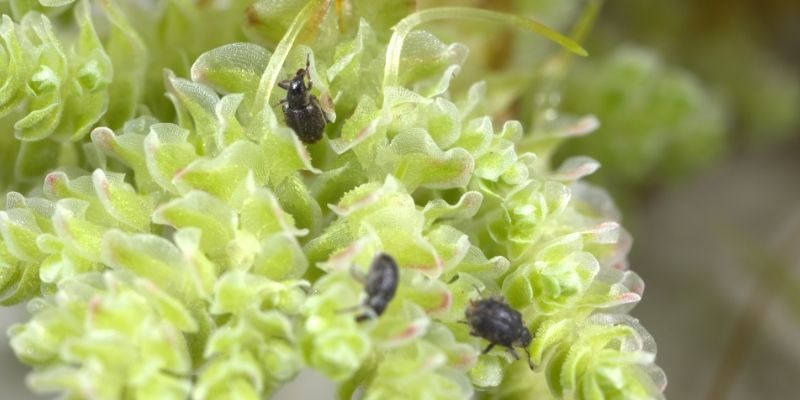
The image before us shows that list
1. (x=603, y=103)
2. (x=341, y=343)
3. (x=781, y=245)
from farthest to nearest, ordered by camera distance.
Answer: (x=781, y=245), (x=603, y=103), (x=341, y=343)

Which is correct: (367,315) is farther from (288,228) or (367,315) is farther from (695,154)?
(695,154)

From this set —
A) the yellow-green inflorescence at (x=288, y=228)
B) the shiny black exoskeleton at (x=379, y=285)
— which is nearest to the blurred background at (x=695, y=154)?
the yellow-green inflorescence at (x=288, y=228)

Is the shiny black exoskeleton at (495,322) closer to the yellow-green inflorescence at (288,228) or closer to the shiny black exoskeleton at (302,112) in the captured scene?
the yellow-green inflorescence at (288,228)

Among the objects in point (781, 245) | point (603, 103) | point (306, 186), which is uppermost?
point (306, 186)

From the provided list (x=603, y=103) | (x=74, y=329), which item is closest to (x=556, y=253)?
(x=74, y=329)

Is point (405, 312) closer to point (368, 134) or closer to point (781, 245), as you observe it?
point (368, 134)

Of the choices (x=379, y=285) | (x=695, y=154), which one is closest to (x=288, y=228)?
(x=379, y=285)

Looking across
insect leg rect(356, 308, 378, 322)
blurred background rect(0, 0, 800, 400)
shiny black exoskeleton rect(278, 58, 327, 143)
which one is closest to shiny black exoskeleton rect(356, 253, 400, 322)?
insect leg rect(356, 308, 378, 322)
